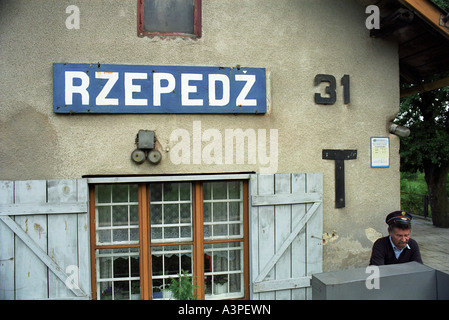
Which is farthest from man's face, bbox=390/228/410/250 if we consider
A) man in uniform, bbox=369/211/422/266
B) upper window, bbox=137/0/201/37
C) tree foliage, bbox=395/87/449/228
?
tree foliage, bbox=395/87/449/228

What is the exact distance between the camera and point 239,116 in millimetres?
3479

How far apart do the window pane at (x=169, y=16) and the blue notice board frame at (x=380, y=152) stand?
9.16 ft

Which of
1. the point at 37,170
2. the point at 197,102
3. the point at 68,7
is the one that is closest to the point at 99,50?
the point at 68,7

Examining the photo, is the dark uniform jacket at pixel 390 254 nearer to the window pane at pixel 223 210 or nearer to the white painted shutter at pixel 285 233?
the white painted shutter at pixel 285 233

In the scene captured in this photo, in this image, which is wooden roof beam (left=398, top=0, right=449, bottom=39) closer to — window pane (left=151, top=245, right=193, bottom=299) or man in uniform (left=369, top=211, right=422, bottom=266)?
man in uniform (left=369, top=211, right=422, bottom=266)

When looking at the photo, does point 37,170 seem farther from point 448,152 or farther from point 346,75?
point 448,152

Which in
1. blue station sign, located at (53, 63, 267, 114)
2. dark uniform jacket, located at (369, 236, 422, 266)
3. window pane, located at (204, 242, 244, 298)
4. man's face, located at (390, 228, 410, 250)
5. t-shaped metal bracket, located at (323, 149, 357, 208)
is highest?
blue station sign, located at (53, 63, 267, 114)

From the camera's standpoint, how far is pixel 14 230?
118 inches

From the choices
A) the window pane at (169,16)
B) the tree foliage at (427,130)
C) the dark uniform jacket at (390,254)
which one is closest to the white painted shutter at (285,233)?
the dark uniform jacket at (390,254)

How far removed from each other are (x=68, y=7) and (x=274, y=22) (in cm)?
245

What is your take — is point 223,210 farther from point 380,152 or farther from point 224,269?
point 380,152

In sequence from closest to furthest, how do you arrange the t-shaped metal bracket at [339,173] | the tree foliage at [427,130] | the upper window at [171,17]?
the upper window at [171,17] → the t-shaped metal bracket at [339,173] → the tree foliage at [427,130]

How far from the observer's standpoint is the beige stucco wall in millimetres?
3182

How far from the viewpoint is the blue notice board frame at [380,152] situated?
3758 millimetres
